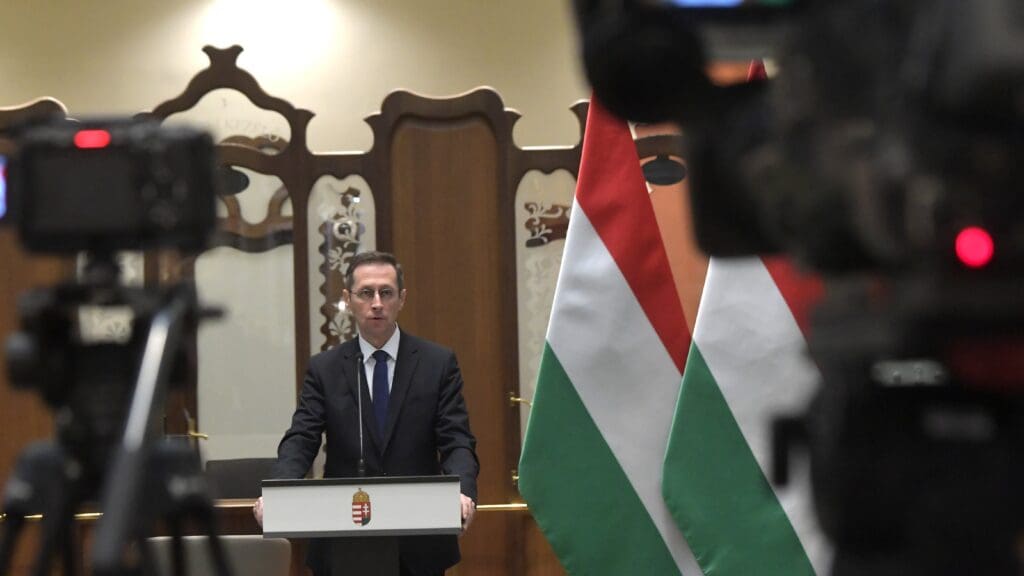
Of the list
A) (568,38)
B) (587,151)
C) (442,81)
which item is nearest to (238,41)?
(442,81)

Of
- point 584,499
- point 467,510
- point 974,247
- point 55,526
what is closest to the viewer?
point 974,247

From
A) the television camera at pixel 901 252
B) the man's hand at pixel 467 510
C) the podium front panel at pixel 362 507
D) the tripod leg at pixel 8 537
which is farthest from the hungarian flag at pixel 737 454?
the television camera at pixel 901 252

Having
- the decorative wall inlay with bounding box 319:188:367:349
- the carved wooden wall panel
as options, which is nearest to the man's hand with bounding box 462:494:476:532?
the carved wooden wall panel

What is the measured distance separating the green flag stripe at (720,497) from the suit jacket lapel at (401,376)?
3.08 ft

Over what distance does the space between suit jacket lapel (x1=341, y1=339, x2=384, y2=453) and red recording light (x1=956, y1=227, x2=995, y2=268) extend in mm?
3682

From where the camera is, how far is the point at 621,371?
14.8 feet

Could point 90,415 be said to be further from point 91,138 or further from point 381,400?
point 381,400

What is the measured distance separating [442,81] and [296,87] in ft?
2.76

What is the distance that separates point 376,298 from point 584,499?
96 centimetres

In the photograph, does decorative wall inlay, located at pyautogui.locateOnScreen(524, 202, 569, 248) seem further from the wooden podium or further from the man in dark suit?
the wooden podium

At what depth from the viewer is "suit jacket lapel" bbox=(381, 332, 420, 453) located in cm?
480

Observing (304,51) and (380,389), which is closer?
(380,389)

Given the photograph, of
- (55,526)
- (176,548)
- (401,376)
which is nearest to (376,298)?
(401,376)

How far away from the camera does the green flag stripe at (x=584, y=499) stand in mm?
4449
